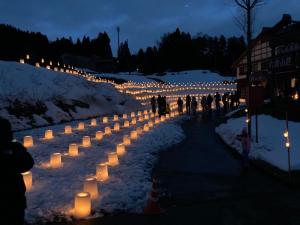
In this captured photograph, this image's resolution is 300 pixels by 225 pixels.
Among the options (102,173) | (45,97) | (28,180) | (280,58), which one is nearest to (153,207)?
(102,173)

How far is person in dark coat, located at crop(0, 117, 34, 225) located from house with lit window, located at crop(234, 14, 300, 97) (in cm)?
1390

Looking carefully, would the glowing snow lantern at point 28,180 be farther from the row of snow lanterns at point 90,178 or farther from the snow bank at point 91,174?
the snow bank at point 91,174

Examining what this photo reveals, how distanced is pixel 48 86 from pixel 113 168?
16.4 metres

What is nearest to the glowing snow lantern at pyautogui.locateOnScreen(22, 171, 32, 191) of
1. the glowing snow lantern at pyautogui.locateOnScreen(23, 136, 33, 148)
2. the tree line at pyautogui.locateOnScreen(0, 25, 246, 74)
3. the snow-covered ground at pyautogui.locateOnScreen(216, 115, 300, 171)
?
the glowing snow lantern at pyautogui.locateOnScreen(23, 136, 33, 148)

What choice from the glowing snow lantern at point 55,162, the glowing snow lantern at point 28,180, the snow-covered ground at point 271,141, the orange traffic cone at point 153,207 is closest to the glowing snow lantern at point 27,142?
the glowing snow lantern at point 55,162

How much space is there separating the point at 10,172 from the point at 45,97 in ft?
69.9

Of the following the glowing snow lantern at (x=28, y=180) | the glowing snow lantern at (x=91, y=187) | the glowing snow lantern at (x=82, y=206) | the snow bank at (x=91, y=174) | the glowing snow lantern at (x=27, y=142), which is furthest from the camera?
the glowing snow lantern at (x=27, y=142)

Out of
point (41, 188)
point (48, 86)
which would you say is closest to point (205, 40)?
point (48, 86)

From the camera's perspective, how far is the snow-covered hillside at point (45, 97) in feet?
72.4

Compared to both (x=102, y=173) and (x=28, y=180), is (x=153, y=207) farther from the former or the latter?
(x=28, y=180)

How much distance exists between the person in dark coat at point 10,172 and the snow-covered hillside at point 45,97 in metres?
16.5

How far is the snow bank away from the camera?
833 centimetres

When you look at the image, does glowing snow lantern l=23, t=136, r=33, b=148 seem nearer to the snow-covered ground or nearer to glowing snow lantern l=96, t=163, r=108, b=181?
glowing snow lantern l=96, t=163, r=108, b=181

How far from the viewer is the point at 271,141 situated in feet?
50.6
